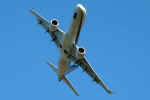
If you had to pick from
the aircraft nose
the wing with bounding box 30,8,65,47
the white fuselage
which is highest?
the wing with bounding box 30,8,65,47

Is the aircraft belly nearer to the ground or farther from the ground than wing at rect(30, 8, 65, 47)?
nearer to the ground

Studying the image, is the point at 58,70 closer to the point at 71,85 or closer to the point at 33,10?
the point at 71,85

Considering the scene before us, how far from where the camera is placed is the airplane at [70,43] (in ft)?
170

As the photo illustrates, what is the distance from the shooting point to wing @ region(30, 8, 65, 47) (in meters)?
56.6

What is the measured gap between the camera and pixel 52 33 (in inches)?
2292

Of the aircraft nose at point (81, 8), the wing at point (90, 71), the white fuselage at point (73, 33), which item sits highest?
the aircraft nose at point (81, 8)

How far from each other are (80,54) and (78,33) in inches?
124

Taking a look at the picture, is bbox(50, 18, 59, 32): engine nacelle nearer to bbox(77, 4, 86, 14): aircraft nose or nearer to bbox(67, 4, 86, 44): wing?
bbox(67, 4, 86, 44): wing

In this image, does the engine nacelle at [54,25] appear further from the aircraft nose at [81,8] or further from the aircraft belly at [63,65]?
the aircraft nose at [81,8]

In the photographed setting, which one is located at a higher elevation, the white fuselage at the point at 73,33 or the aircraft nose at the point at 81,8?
the aircraft nose at the point at 81,8

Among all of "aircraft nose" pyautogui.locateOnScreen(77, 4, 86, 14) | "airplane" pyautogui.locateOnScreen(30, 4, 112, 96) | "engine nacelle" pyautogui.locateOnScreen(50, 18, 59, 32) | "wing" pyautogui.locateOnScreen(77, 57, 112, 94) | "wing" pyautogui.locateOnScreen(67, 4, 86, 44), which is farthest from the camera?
"engine nacelle" pyautogui.locateOnScreen(50, 18, 59, 32)

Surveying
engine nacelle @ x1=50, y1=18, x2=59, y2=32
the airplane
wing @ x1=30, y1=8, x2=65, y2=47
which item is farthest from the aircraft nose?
engine nacelle @ x1=50, y1=18, x2=59, y2=32

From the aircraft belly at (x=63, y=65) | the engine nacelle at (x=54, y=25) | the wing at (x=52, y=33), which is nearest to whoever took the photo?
the wing at (x=52, y=33)

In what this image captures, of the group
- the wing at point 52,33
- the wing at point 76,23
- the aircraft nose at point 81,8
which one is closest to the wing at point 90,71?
the wing at point 76,23
